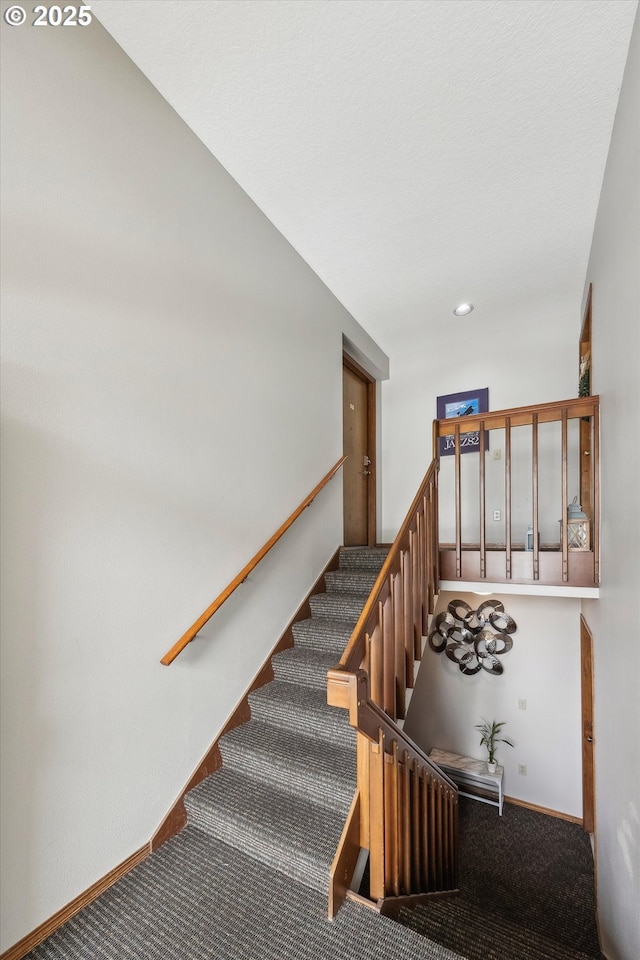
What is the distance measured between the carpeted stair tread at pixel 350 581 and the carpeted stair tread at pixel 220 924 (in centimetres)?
181

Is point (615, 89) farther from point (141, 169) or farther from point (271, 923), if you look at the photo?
point (271, 923)

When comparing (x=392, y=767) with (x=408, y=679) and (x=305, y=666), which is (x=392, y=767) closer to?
(x=408, y=679)

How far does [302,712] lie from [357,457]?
2742 millimetres

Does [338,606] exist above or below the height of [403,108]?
below

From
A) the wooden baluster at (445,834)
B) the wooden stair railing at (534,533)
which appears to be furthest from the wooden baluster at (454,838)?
the wooden stair railing at (534,533)

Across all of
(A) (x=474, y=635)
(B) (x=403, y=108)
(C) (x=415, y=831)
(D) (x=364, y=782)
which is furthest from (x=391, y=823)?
(B) (x=403, y=108)

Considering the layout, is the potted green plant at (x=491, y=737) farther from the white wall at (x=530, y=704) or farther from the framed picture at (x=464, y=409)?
the framed picture at (x=464, y=409)

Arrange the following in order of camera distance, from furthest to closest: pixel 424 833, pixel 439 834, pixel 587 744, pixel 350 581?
pixel 587 744, pixel 350 581, pixel 439 834, pixel 424 833

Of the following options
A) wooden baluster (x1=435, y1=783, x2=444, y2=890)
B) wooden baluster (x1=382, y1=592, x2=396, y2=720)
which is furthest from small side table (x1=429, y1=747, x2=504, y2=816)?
wooden baluster (x1=382, y1=592, x2=396, y2=720)

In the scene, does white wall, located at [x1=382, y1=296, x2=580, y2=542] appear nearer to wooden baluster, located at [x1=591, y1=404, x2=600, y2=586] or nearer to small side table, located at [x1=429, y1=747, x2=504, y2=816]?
wooden baluster, located at [x1=591, y1=404, x2=600, y2=586]

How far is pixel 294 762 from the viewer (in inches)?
83.1

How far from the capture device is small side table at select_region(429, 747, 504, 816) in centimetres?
399

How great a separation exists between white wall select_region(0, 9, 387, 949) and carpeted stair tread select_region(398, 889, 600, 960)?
46.7 inches

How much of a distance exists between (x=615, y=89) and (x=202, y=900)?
12.4 ft
